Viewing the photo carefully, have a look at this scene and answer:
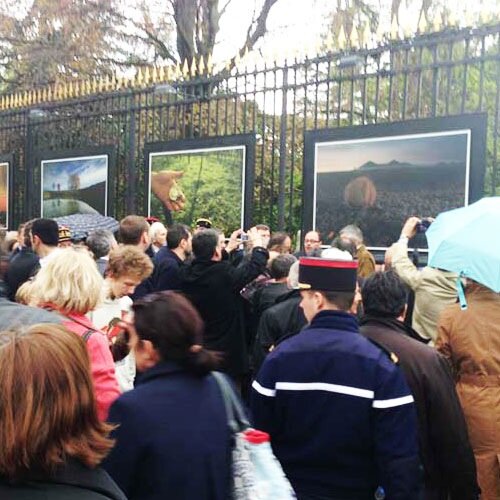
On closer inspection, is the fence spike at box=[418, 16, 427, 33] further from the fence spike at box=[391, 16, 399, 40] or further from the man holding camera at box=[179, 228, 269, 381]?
the man holding camera at box=[179, 228, 269, 381]

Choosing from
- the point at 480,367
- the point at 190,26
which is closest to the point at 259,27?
the point at 190,26

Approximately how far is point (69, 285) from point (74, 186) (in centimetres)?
833

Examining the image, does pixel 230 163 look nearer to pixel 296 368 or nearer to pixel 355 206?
pixel 355 206

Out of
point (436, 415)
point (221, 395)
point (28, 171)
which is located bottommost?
point (436, 415)

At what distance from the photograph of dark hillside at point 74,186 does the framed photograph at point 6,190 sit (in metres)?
1.09

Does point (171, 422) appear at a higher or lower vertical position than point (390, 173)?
lower

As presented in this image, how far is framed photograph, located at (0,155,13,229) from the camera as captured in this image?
12.4m

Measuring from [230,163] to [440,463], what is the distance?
20.7 ft

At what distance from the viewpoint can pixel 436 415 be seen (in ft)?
10.00

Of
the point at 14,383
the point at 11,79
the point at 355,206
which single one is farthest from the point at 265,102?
the point at 11,79

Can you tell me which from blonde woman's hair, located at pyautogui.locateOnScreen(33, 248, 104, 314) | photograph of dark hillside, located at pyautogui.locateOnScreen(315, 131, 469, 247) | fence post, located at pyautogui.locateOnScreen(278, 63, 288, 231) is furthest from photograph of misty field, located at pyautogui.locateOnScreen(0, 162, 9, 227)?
blonde woman's hair, located at pyautogui.locateOnScreen(33, 248, 104, 314)

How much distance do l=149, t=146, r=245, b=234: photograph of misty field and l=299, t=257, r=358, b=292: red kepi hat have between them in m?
5.97

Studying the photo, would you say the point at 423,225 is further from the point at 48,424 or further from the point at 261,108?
the point at 48,424

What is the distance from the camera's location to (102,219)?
8.55 metres
